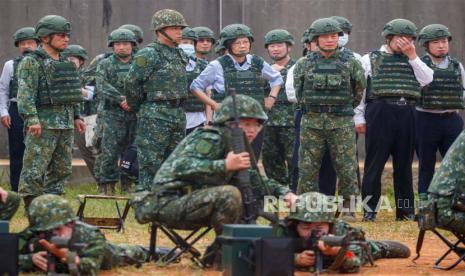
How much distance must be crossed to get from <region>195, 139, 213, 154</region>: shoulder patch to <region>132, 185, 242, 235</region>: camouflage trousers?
302 mm

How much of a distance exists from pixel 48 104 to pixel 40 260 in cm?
434

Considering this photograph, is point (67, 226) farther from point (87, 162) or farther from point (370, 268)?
point (87, 162)

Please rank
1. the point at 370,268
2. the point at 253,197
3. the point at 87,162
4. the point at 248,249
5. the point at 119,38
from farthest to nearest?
the point at 87,162 < the point at 119,38 < the point at 370,268 < the point at 253,197 < the point at 248,249

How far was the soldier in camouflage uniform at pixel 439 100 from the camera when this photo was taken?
14664 millimetres

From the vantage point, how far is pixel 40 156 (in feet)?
44.1

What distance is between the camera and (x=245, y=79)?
14.9 meters

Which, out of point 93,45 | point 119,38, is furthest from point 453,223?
point 93,45

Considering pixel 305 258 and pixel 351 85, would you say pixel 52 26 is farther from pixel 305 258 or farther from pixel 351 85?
pixel 305 258

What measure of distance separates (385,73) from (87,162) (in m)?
6.03

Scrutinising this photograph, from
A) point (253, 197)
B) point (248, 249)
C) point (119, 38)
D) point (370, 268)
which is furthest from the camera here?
point (119, 38)

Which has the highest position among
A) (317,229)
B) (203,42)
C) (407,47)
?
(203,42)

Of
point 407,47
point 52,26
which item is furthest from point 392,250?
point 52,26

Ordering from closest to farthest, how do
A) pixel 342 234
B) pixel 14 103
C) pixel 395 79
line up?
pixel 342 234, pixel 395 79, pixel 14 103

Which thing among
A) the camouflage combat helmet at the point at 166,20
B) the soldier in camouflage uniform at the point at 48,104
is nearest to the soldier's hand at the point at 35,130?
the soldier in camouflage uniform at the point at 48,104
